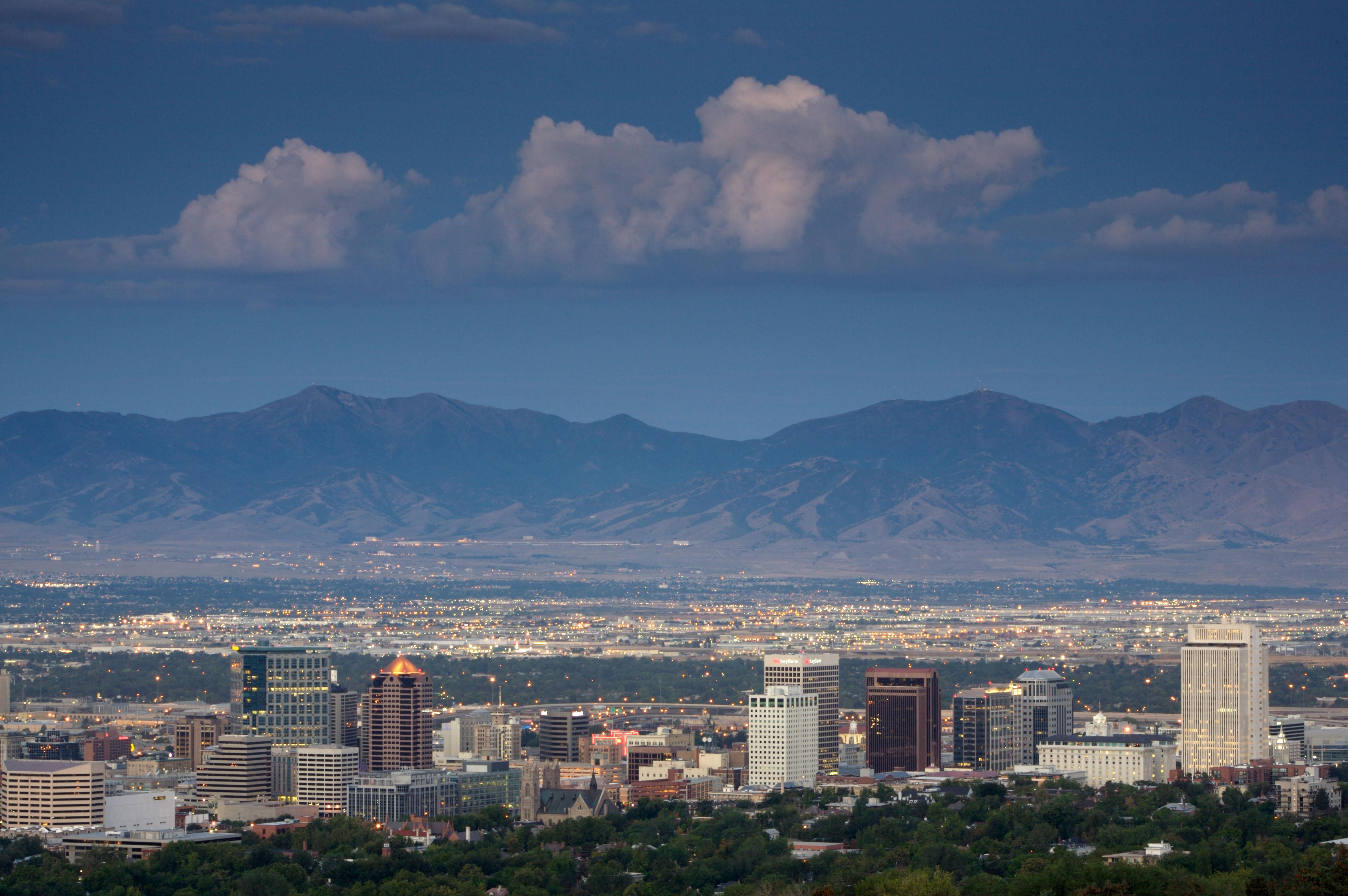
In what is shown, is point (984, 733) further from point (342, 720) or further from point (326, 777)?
point (326, 777)

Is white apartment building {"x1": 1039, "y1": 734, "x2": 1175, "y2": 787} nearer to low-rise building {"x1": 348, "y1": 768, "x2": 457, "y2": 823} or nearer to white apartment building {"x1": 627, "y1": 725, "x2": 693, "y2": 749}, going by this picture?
white apartment building {"x1": 627, "y1": 725, "x2": 693, "y2": 749}

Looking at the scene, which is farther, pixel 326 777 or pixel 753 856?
pixel 326 777

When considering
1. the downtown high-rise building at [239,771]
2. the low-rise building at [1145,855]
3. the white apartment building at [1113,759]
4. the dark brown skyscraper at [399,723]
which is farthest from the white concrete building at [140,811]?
the white apartment building at [1113,759]

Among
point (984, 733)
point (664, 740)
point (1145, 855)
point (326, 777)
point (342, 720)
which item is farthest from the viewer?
point (342, 720)

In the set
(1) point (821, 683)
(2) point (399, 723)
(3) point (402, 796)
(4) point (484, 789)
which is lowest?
(3) point (402, 796)

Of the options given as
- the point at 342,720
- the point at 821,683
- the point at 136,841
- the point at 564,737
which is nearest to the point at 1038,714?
the point at 821,683

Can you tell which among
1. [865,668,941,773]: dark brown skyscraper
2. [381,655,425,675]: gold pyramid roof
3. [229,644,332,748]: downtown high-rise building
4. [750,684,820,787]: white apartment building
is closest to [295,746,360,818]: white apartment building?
[229,644,332,748]: downtown high-rise building

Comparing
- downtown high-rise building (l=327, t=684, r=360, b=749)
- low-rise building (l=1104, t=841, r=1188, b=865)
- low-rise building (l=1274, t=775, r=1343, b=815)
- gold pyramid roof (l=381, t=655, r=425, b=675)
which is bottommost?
low-rise building (l=1104, t=841, r=1188, b=865)
